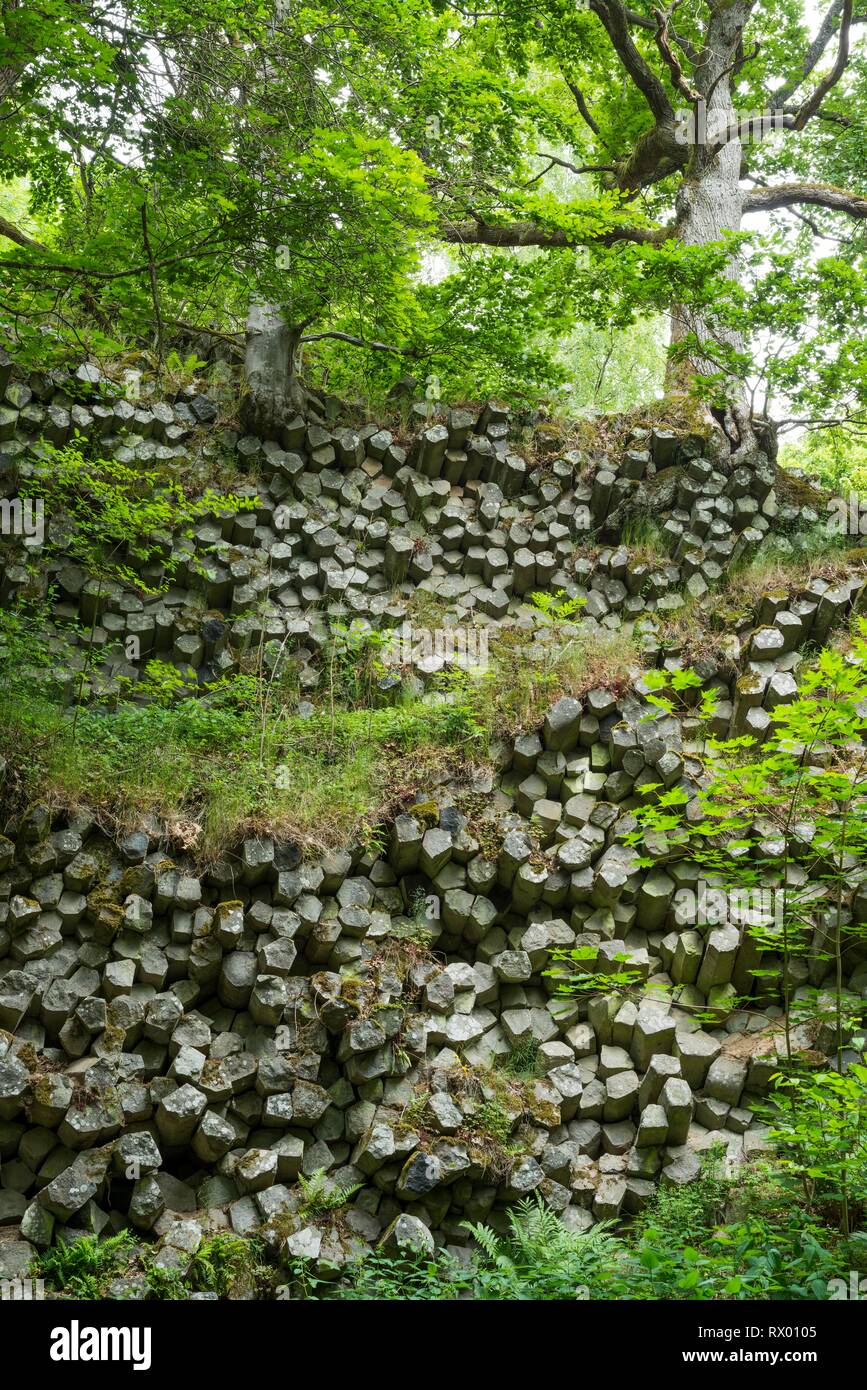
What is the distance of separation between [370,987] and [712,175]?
8.17 meters

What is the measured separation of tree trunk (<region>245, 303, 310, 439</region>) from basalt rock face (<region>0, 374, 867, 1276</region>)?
99 centimetres

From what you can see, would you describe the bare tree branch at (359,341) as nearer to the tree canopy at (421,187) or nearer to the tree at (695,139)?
the tree canopy at (421,187)

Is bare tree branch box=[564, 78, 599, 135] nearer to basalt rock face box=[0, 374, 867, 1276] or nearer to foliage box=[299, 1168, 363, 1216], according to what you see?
basalt rock face box=[0, 374, 867, 1276]

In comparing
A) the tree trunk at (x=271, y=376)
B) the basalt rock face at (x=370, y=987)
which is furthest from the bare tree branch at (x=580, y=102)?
the basalt rock face at (x=370, y=987)

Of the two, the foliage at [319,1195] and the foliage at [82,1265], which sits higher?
the foliage at [319,1195]

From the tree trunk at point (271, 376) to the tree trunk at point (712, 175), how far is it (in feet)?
10.8

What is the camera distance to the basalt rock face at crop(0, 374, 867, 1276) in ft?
13.6

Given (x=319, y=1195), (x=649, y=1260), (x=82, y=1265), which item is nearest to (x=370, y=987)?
(x=319, y=1195)

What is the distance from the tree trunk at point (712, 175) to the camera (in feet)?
27.6

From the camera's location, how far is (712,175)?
9.07 metres

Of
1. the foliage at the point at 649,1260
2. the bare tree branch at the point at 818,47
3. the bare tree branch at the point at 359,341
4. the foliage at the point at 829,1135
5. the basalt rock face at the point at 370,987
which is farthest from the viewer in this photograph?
the bare tree branch at the point at 818,47

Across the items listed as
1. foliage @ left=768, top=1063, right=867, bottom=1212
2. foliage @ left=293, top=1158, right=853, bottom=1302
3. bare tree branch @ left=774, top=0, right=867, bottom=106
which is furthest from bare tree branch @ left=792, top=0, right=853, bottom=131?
foliage @ left=293, top=1158, right=853, bottom=1302

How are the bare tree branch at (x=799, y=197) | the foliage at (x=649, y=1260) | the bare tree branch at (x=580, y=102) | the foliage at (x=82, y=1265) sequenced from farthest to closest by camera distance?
the bare tree branch at (x=580, y=102) < the bare tree branch at (x=799, y=197) < the foliage at (x=82, y=1265) < the foliage at (x=649, y=1260)
